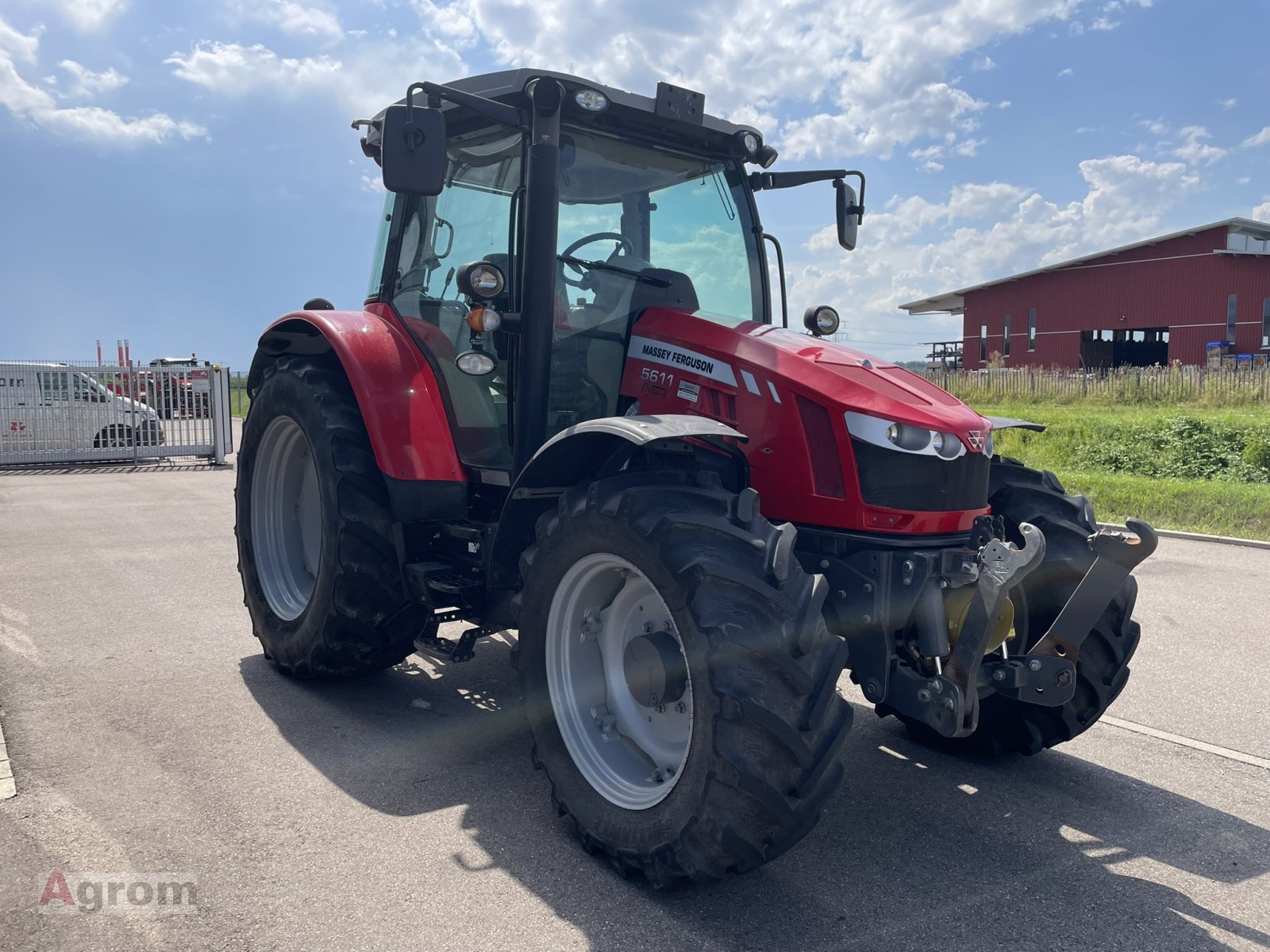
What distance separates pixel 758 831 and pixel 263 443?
3.76 meters

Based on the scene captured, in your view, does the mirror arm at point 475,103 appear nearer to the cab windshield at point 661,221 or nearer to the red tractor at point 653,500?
the red tractor at point 653,500

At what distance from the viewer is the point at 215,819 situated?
136 inches

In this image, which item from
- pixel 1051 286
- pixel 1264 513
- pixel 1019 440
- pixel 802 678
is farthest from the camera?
pixel 1051 286

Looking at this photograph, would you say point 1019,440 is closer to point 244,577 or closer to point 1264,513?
point 1264,513

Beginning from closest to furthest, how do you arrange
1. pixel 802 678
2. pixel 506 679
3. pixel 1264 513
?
pixel 802 678
pixel 506 679
pixel 1264 513

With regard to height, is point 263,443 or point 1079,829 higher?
point 263,443

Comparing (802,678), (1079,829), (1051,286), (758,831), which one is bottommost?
(1079,829)

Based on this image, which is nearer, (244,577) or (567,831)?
(567,831)

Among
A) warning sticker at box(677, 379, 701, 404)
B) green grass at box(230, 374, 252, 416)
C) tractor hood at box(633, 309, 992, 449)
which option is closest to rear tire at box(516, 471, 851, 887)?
tractor hood at box(633, 309, 992, 449)

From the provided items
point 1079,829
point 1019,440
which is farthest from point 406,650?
point 1019,440

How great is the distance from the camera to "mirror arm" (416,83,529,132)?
12.6 ft

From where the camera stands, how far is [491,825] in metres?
3.48

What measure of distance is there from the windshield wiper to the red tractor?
11mm

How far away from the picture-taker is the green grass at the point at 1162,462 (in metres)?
10.8
